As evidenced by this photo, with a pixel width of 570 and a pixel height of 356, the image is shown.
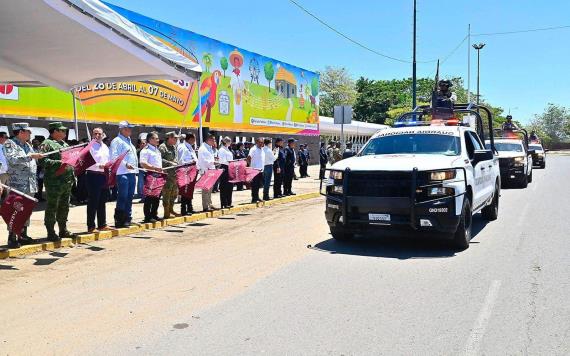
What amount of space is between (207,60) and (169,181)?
1261cm

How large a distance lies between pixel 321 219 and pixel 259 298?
6207 millimetres

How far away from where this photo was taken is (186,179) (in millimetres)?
11719

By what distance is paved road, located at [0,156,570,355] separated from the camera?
173 inches

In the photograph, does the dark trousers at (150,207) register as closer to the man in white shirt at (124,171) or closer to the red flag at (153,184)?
the red flag at (153,184)

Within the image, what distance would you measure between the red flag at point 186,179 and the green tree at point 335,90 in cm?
6948

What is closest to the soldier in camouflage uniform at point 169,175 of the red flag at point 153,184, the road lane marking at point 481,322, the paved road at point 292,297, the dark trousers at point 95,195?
the red flag at point 153,184

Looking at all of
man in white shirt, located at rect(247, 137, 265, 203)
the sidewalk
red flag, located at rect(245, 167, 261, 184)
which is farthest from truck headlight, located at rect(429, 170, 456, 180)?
man in white shirt, located at rect(247, 137, 265, 203)

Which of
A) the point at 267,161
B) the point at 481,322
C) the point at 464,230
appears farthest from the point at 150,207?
the point at 481,322

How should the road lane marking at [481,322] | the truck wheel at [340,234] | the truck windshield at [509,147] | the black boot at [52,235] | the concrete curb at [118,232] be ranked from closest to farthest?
the road lane marking at [481,322]
the concrete curb at [118,232]
the truck wheel at [340,234]
the black boot at [52,235]
the truck windshield at [509,147]

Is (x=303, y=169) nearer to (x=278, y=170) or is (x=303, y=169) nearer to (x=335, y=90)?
(x=278, y=170)

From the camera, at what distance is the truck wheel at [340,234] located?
8250 mm

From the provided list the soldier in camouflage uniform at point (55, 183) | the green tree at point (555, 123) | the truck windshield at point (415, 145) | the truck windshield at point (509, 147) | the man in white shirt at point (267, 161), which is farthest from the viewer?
the green tree at point (555, 123)

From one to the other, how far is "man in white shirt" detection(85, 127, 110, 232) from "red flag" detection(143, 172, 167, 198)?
1.10 meters

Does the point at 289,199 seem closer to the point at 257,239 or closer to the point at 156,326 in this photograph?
the point at 257,239
